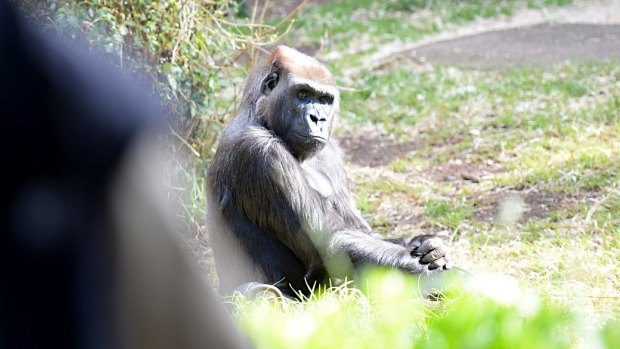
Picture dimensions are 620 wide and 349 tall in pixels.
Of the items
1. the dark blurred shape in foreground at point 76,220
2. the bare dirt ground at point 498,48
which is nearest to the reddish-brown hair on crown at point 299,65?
the bare dirt ground at point 498,48

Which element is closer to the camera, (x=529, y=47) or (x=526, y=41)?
(x=529, y=47)

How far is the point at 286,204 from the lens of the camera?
4.95 m

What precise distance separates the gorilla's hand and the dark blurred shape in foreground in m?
3.78

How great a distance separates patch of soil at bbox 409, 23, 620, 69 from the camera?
36.2 ft

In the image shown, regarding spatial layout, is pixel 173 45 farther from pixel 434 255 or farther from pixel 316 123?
pixel 434 255

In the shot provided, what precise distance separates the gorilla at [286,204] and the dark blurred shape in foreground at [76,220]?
143 inches

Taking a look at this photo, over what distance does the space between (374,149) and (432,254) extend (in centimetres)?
391

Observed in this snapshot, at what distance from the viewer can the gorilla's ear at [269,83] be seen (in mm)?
5250

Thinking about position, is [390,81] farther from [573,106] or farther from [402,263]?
[402,263]

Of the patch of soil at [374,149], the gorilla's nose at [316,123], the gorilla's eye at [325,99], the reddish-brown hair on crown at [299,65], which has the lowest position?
the patch of soil at [374,149]

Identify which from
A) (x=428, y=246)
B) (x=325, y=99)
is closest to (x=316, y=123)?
(x=325, y=99)

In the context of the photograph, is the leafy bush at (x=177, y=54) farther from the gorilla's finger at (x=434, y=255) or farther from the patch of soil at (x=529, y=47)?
the patch of soil at (x=529, y=47)

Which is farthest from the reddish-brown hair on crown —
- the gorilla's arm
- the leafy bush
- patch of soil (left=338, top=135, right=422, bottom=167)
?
patch of soil (left=338, top=135, right=422, bottom=167)

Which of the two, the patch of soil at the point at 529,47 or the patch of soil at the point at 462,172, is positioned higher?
the patch of soil at the point at 529,47
